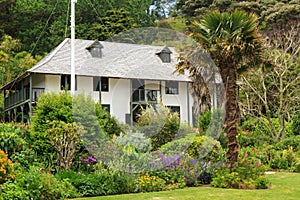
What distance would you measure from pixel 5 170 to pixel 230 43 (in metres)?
7.13

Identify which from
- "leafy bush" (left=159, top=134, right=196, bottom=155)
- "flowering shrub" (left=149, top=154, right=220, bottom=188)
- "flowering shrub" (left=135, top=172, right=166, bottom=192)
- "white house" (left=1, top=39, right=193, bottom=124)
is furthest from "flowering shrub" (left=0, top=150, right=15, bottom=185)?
"white house" (left=1, top=39, right=193, bottom=124)

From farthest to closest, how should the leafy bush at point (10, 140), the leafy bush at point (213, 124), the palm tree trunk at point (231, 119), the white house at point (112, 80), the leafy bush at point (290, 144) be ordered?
the white house at point (112, 80), the leafy bush at point (213, 124), the leafy bush at point (290, 144), the palm tree trunk at point (231, 119), the leafy bush at point (10, 140)

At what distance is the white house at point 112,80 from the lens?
27.7 meters

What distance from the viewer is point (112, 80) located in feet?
101

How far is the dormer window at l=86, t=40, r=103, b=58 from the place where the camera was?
30.2 meters

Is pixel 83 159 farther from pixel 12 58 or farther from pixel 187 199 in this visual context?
pixel 12 58

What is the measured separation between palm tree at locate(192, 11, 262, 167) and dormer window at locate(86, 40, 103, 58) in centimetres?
1678

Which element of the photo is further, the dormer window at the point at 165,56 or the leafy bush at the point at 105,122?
the dormer window at the point at 165,56

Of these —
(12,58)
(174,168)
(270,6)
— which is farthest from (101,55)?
(174,168)

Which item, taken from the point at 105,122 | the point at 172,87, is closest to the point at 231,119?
the point at 105,122

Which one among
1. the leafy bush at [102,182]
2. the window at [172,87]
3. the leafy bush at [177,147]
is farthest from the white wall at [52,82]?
the leafy bush at [102,182]

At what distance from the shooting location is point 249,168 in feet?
43.1

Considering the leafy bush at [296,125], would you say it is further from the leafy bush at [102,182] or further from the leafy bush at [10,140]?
the leafy bush at [10,140]

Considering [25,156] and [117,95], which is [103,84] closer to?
[117,95]
